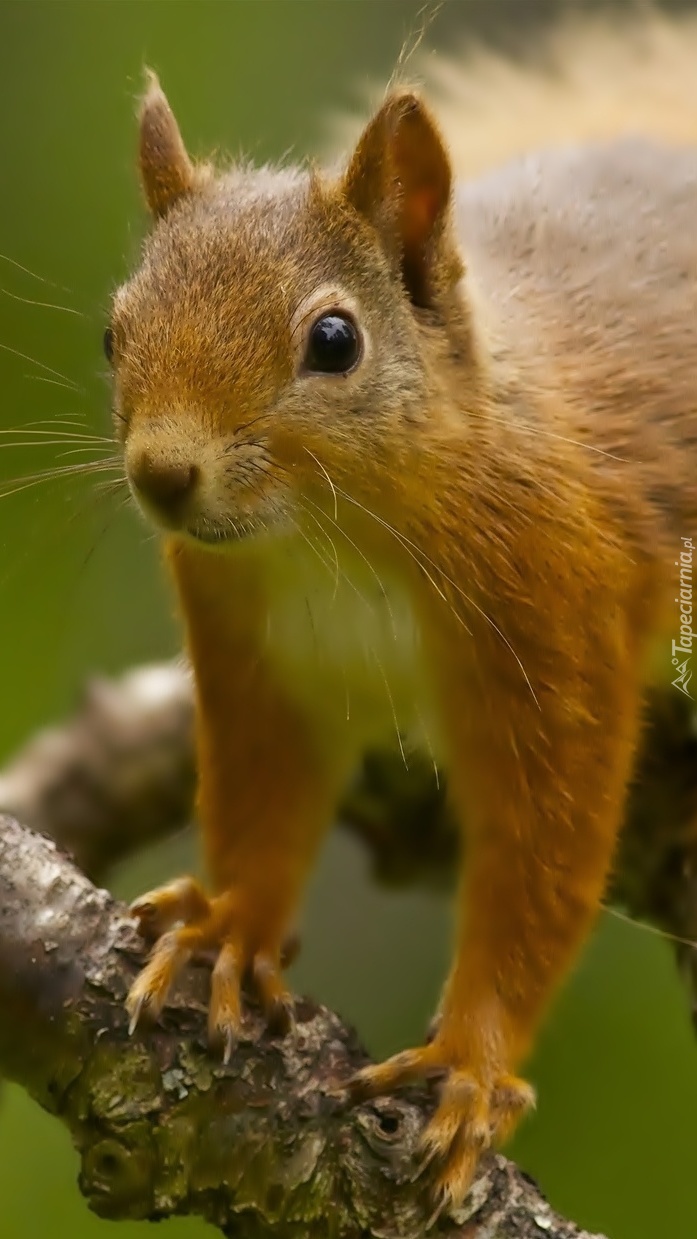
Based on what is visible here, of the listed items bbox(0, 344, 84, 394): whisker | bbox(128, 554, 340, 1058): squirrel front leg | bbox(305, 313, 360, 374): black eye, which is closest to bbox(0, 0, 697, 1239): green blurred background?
bbox(0, 344, 84, 394): whisker

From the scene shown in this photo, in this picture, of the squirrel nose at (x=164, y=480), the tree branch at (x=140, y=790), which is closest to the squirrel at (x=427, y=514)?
the squirrel nose at (x=164, y=480)

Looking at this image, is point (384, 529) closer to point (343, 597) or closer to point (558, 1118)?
point (343, 597)

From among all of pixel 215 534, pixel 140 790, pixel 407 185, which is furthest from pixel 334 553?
pixel 140 790

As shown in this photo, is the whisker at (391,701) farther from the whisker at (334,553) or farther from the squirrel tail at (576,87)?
the squirrel tail at (576,87)

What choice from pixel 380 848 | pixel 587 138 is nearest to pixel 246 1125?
pixel 380 848

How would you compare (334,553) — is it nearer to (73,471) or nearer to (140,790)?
(73,471)

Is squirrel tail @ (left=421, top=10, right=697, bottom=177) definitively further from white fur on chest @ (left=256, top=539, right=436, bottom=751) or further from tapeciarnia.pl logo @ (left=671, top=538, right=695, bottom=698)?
white fur on chest @ (left=256, top=539, right=436, bottom=751)
